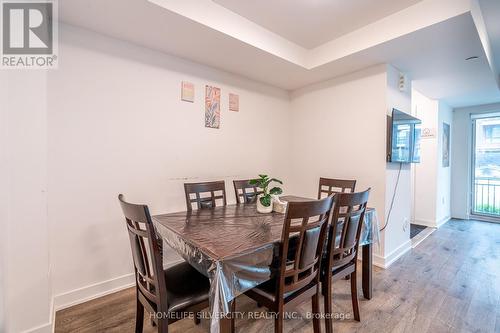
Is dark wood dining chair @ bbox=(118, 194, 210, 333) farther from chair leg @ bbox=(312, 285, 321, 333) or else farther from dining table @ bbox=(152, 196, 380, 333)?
chair leg @ bbox=(312, 285, 321, 333)

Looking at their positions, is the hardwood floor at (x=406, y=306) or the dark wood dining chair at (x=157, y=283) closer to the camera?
the dark wood dining chair at (x=157, y=283)

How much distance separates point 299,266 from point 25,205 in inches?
68.5

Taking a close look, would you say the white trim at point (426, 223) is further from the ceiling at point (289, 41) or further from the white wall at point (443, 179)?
the ceiling at point (289, 41)

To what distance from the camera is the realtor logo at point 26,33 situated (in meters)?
1.45

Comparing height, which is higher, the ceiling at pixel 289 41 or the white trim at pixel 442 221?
the ceiling at pixel 289 41

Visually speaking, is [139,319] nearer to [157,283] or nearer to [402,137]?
[157,283]

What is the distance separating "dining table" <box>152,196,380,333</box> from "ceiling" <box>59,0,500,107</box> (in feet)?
5.34

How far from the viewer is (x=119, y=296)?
212 cm

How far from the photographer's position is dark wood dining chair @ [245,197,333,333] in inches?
49.5

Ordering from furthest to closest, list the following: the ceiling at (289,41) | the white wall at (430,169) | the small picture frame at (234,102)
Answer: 1. the white wall at (430,169)
2. the small picture frame at (234,102)
3. the ceiling at (289,41)

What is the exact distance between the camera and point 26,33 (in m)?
1.59

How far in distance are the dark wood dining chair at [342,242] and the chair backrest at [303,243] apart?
14cm

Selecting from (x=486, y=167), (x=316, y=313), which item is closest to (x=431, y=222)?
(x=486, y=167)

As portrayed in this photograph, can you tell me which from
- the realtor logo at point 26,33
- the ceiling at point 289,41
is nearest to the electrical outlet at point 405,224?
the ceiling at point 289,41
